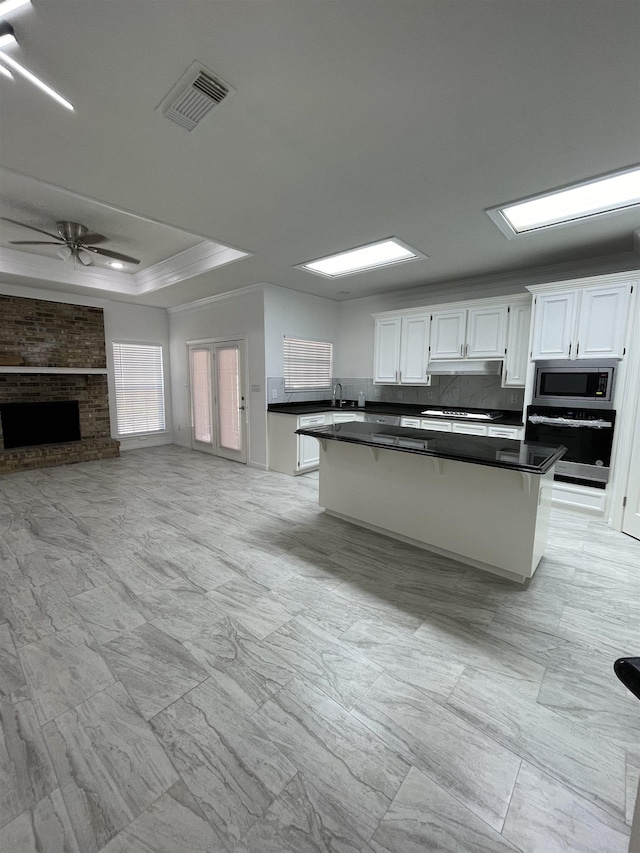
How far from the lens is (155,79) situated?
1597mm

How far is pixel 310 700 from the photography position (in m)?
1.57

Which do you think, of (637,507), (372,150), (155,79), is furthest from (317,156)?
(637,507)

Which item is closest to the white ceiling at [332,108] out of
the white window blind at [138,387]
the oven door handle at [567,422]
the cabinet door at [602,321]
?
the cabinet door at [602,321]

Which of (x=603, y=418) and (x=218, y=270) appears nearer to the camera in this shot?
(x=603, y=418)

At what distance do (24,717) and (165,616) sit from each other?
719 millimetres

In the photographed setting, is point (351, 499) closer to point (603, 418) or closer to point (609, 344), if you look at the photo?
point (603, 418)

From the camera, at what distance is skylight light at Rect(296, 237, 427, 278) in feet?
12.1

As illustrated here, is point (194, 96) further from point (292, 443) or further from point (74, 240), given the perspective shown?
point (292, 443)

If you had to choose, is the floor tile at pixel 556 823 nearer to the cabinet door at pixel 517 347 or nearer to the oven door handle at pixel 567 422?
the oven door handle at pixel 567 422

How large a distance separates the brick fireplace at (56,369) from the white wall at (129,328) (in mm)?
99

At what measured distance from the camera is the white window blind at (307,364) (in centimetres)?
564

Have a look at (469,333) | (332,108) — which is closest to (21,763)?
(332,108)

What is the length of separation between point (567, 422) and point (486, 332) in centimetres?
150

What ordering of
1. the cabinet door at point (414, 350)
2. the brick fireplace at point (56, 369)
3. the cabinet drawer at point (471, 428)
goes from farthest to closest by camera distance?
the brick fireplace at point (56, 369), the cabinet door at point (414, 350), the cabinet drawer at point (471, 428)
